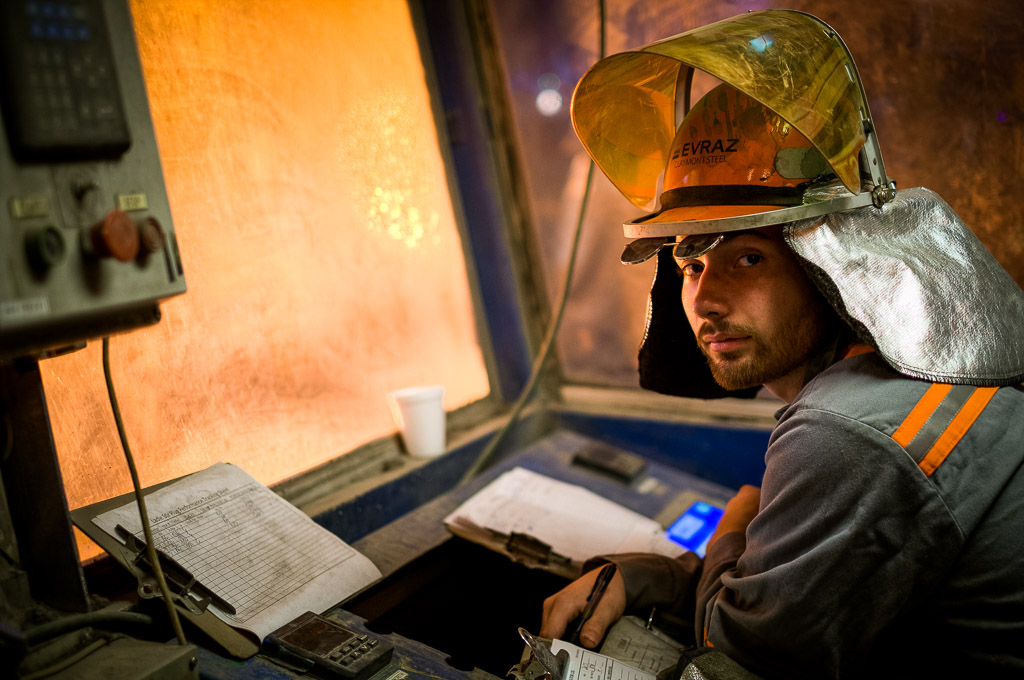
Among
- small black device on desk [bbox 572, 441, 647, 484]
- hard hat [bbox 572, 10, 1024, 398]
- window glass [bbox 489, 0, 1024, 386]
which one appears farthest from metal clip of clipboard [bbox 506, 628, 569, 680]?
window glass [bbox 489, 0, 1024, 386]

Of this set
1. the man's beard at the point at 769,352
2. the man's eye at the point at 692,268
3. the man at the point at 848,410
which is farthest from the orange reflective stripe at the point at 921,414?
the man's eye at the point at 692,268

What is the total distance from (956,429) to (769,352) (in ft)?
1.11

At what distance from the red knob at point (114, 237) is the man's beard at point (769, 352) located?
0.95m

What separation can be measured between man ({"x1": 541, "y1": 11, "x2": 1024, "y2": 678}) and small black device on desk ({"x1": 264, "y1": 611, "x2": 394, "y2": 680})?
316 millimetres

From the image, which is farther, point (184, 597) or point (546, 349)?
point (546, 349)

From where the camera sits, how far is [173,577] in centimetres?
111

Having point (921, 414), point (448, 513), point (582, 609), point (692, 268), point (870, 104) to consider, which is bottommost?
point (582, 609)

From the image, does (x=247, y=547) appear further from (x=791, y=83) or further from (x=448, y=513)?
(x=791, y=83)

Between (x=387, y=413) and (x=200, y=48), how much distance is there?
3.18ft

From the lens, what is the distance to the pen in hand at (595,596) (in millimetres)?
1217

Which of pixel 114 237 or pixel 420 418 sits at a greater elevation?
pixel 114 237

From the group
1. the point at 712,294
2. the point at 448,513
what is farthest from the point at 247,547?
the point at 712,294

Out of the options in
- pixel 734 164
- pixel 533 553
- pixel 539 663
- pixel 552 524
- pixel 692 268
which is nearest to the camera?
pixel 539 663

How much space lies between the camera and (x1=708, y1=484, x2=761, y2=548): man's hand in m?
1.37
